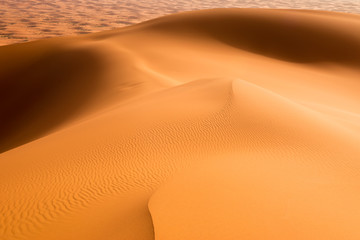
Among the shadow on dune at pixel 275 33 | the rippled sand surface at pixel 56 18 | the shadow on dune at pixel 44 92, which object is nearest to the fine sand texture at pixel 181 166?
the shadow on dune at pixel 44 92

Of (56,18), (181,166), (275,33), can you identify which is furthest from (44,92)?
(56,18)

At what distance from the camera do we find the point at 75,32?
34656 millimetres

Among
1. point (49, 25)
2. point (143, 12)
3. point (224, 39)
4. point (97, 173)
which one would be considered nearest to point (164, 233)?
point (97, 173)

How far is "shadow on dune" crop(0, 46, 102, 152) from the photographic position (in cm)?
1145

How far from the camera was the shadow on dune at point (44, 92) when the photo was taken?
11445 mm

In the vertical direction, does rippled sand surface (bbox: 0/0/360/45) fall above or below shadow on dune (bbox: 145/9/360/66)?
below

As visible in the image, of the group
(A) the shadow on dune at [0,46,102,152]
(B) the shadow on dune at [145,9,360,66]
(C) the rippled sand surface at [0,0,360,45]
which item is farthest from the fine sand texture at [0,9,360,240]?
(C) the rippled sand surface at [0,0,360,45]

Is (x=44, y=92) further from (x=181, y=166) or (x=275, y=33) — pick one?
(x=275, y=33)

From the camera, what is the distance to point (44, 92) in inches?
567

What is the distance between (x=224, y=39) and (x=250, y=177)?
18204mm

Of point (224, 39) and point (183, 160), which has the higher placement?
point (183, 160)

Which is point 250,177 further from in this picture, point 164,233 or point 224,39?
point 224,39

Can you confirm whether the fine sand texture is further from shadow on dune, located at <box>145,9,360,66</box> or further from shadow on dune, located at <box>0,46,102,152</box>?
shadow on dune, located at <box>145,9,360,66</box>

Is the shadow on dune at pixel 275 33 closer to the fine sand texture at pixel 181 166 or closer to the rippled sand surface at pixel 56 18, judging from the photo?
the fine sand texture at pixel 181 166
